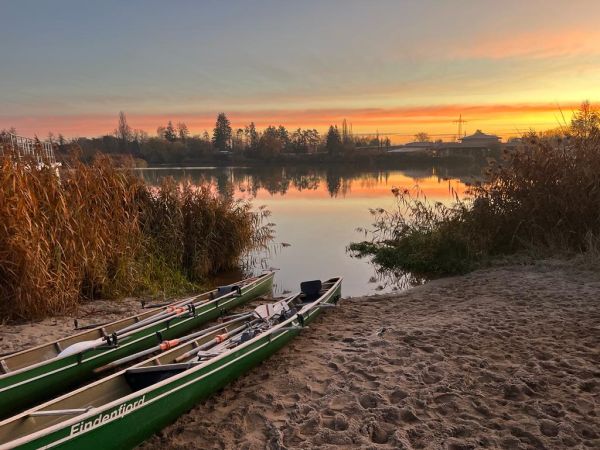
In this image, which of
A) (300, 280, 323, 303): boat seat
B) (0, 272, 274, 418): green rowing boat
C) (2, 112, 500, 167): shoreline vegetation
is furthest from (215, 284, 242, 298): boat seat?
(2, 112, 500, 167): shoreline vegetation

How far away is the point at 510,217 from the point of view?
10547 mm

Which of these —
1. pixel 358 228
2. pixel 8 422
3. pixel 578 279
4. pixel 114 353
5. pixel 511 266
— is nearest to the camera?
pixel 8 422

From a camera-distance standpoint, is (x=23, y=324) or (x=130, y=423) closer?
(x=130, y=423)

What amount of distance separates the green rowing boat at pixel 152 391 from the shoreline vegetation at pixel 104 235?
9.24ft

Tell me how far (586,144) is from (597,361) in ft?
22.7

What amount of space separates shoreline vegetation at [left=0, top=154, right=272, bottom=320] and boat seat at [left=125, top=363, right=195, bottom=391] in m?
3.20

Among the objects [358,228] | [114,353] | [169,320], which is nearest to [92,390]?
[114,353]

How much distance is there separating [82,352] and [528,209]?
9189 mm

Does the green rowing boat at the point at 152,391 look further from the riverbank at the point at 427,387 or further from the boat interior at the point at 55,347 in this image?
the boat interior at the point at 55,347

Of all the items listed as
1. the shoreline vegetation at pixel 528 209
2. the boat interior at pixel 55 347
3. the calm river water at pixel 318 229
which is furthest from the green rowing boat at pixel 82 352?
the shoreline vegetation at pixel 528 209

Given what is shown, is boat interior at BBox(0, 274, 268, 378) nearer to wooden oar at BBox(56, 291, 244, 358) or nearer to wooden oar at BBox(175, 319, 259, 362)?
wooden oar at BBox(56, 291, 244, 358)

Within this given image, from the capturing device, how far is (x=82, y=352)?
199 inches

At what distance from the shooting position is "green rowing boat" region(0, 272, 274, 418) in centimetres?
446

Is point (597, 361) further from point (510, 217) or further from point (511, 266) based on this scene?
point (510, 217)
